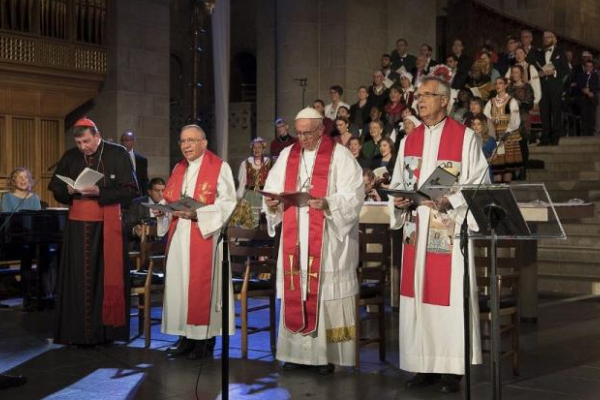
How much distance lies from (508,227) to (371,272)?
252cm

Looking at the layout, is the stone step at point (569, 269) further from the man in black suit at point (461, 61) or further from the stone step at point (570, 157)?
the man in black suit at point (461, 61)

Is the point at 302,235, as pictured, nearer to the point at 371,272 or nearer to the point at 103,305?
the point at 371,272

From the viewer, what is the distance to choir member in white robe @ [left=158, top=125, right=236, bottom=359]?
705cm

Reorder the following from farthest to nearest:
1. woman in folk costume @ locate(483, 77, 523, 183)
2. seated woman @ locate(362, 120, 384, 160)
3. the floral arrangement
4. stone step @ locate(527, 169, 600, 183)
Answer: stone step @ locate(527, 169, 600, 183)
the floral arrangement
seated woman @ locate(362, 120, 384, 160)
woman in folk costume @ locate(483, 77, 523, 183)

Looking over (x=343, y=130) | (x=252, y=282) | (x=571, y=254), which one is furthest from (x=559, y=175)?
(x=252, y=282)

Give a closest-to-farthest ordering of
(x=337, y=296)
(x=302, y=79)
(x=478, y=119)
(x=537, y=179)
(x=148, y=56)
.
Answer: (x=337, y=296) → (x=478, y=119) → (x=537, y=179) → (x=148, y=56) → (x=302, y=79)

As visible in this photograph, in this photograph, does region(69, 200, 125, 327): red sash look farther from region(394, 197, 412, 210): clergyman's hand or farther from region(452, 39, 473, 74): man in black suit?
region(452, 39, 473, 74): man in black suit

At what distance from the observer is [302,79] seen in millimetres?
17516

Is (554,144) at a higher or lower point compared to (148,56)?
lower

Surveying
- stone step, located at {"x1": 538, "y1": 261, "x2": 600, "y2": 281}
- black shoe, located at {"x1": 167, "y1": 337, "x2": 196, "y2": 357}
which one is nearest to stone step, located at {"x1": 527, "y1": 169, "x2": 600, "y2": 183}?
stone step, located at {"x1": 538, "y1": 261, "x2": 600, "y2": 281}

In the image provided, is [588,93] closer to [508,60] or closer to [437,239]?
[508,60]

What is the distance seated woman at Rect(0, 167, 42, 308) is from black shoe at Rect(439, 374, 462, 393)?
522 centimetres

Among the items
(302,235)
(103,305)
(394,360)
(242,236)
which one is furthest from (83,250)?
(394,360)

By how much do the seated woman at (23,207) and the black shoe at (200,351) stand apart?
333 cm
